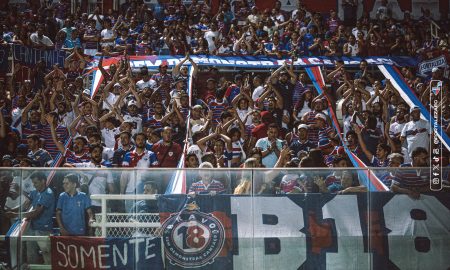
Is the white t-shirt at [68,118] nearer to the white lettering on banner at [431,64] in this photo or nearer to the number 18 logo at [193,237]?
the number 18 logo at [193,237]

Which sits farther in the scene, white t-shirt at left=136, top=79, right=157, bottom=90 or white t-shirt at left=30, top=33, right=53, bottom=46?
white t-shirt at left=30, top=33, right=53, bottom=46

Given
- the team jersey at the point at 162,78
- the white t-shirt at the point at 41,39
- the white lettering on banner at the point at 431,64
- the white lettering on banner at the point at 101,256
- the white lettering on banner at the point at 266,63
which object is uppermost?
the white t-shirt at the point at 41,39

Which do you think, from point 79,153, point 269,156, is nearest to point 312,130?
point 269,156

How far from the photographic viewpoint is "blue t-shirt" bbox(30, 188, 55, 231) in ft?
36.3

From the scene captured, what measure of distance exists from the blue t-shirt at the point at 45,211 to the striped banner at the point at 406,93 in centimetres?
829

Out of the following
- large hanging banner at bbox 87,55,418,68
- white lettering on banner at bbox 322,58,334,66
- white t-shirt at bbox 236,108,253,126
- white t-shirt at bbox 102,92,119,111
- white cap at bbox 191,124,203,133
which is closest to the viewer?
white cap at bbox 191,124,203,133

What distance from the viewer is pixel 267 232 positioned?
11008 millimetres

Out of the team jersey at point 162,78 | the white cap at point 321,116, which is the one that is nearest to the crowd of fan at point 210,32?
the team jersey at point 162,78

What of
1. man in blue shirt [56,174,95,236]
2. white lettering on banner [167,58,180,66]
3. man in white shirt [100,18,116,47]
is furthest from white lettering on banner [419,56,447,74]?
man in blue shirt [56,174,95,236]

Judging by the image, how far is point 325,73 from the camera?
1911 centimetres

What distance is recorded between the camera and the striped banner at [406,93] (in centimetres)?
1619

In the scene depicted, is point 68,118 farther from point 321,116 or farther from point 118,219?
point 118,219

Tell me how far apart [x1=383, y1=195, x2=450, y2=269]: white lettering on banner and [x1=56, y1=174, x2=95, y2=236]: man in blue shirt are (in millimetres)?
4140

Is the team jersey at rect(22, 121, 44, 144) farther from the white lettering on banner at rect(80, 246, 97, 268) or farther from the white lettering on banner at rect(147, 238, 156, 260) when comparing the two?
the white lettering on banner at rect(147, 238, 156, 260)
